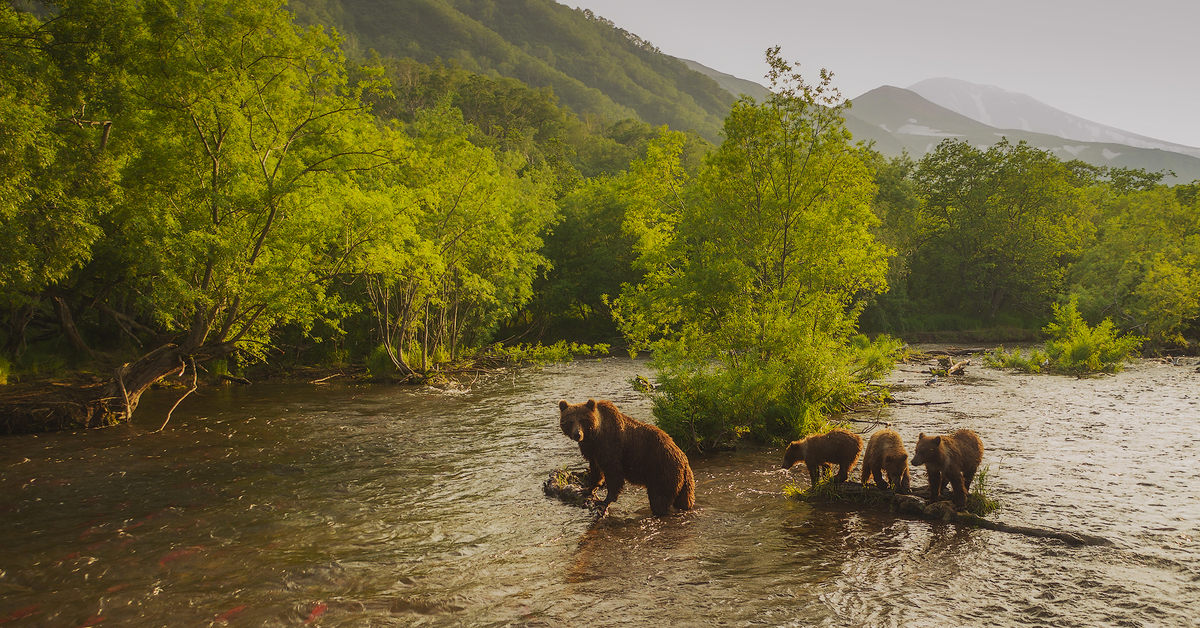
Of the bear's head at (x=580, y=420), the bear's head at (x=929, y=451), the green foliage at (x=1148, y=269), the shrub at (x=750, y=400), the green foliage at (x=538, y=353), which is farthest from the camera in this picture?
the green foliage at (x=1148, y=269)

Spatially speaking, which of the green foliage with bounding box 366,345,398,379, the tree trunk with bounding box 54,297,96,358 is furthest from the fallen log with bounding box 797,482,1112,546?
the tree trunk with bounding box 54,297,96,358

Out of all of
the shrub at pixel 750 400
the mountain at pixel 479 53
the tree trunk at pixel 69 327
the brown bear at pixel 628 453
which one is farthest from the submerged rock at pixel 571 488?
the mountain at pixel 479 53

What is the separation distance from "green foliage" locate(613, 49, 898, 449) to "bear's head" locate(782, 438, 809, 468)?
10.3 feet

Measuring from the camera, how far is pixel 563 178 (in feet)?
214

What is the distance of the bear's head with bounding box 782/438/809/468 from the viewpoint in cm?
1066

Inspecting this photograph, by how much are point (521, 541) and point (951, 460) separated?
242 inches

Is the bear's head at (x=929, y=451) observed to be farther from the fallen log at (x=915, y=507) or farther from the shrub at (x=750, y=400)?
the shrub at (x=750, y=400)

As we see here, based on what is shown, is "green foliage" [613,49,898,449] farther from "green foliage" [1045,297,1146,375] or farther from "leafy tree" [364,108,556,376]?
"green foliage" [1045,297,1146,375]

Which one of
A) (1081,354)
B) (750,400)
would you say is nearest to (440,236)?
(750,400)

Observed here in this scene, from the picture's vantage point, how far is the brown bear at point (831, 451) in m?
10.1

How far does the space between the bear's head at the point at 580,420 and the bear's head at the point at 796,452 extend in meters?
4.00

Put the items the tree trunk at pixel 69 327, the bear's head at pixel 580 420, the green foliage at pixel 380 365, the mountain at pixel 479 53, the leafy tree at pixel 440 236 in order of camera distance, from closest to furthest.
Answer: the bear's head at pixel 580 420 < the tree trunk at pixel 69 327 < the leafy tree at pixel 440 236 < the green foliage at pixel 380 365 < the mountain at pixel 479 53

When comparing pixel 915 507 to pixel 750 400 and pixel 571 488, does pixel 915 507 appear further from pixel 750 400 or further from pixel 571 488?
pixel 750 400

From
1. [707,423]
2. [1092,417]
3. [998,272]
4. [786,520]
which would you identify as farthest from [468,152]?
[998,272]
